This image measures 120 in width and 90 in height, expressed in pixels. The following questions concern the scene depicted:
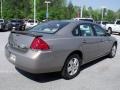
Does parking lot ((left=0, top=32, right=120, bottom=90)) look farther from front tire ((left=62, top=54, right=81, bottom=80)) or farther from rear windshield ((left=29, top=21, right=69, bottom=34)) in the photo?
rear windshield ((left=29, top=21, right=69, bottom=34))

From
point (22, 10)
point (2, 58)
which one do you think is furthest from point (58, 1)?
point (2, 58)

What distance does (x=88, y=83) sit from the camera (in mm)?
6016

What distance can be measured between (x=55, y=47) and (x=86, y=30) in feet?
5.54

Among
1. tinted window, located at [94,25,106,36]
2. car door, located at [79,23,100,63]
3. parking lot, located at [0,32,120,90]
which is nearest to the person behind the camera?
parking lot, located at [0,32,120,90]

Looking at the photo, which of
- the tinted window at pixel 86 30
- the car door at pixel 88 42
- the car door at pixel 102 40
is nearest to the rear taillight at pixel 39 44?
the car door at pixel 88 42

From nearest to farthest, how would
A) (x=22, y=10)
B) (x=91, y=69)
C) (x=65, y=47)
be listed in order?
(x=65, y=47)
(x=91, y=69)
(x=22, y=10)

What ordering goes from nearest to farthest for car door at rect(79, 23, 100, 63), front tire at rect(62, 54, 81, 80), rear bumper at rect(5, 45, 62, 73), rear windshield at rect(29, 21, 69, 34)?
1. rear bumper at rect(5, 45, 62, 73)
2. front tire at rect(62, 54, 81, 80)
3. rear windshield at rect(29, 21, 69, 34)
4. car door at rect(79, 23, 100, 63)

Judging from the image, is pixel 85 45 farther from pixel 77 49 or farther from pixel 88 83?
pixel 88 83

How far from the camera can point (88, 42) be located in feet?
22.5

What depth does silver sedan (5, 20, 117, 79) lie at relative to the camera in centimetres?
554

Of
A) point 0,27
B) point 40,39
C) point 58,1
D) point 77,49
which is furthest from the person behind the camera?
point 58,1

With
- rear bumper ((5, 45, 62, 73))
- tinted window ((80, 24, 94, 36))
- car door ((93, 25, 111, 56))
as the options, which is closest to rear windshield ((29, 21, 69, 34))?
tinted window ((80, 24, 94, 36))

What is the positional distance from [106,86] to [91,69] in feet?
5.50

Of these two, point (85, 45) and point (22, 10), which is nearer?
point (85, 45)
